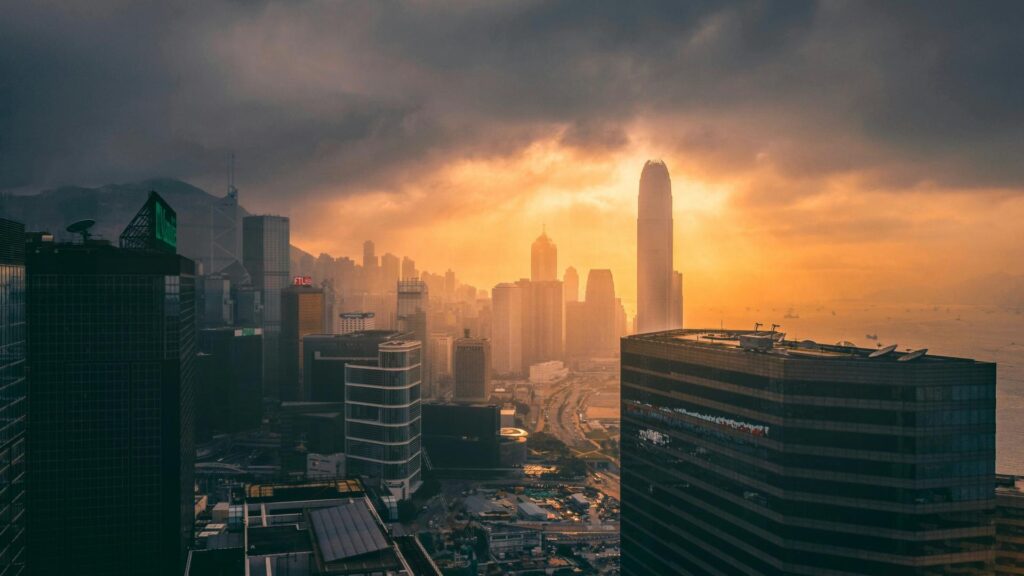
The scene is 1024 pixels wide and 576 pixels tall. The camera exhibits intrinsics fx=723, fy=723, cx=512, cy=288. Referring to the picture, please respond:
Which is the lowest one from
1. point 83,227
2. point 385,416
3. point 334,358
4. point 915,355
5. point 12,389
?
point 385,416

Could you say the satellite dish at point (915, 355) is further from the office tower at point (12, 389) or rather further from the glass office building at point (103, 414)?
the office tower at point (12, 389)

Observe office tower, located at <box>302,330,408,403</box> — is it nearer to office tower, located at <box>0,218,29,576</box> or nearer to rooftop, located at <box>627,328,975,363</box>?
office tower, located at <box>0,218,29,576</box>

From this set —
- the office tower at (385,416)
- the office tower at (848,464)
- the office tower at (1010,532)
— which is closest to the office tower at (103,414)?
the office tower at (848,464)

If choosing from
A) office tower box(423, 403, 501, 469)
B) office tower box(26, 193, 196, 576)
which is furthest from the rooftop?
office tower box(423, 403, 501, 469)

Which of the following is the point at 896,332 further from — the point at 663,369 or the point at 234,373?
the point at 234,373

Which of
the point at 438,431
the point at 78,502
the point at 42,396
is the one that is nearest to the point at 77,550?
the point at 78,502

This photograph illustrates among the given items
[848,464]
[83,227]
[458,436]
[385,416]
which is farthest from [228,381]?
[848,464]

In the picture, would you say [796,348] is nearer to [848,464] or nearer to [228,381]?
[848,464]
